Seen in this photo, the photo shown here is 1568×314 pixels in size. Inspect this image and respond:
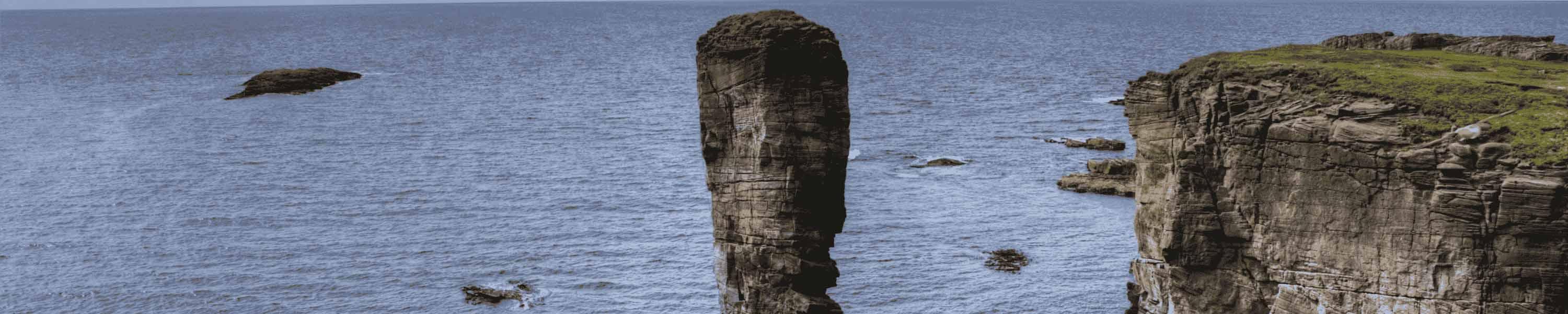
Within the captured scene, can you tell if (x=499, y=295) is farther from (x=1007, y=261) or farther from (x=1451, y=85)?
(x=1451, y=85)

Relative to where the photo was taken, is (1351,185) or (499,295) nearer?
(1351,185)

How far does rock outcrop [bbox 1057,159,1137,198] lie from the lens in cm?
8588

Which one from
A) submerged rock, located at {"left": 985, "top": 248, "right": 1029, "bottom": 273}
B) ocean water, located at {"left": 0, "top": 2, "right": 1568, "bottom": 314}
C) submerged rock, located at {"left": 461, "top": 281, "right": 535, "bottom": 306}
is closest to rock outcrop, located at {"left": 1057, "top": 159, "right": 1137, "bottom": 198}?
ocean water, located at {"left": 0, "top": 2, "right": 1568, "bottom": 314}

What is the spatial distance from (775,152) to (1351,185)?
14399 mm

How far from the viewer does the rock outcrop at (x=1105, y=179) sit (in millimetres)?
85875

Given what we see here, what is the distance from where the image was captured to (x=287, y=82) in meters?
164

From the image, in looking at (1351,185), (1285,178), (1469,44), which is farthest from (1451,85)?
(1469,44)

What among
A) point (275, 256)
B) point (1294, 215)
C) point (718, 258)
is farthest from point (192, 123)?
point (1294, 215)

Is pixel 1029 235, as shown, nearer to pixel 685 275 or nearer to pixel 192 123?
pixel 685 275

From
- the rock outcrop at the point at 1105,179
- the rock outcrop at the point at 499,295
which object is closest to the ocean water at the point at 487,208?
the rock outcrop at the point at 499,295

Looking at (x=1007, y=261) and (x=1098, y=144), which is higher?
(x=1098, y=144)

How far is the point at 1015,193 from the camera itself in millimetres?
89250

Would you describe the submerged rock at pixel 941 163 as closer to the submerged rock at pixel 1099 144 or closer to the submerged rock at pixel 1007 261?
the submerged rock at pixel 1099 144

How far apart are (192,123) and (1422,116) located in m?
126
